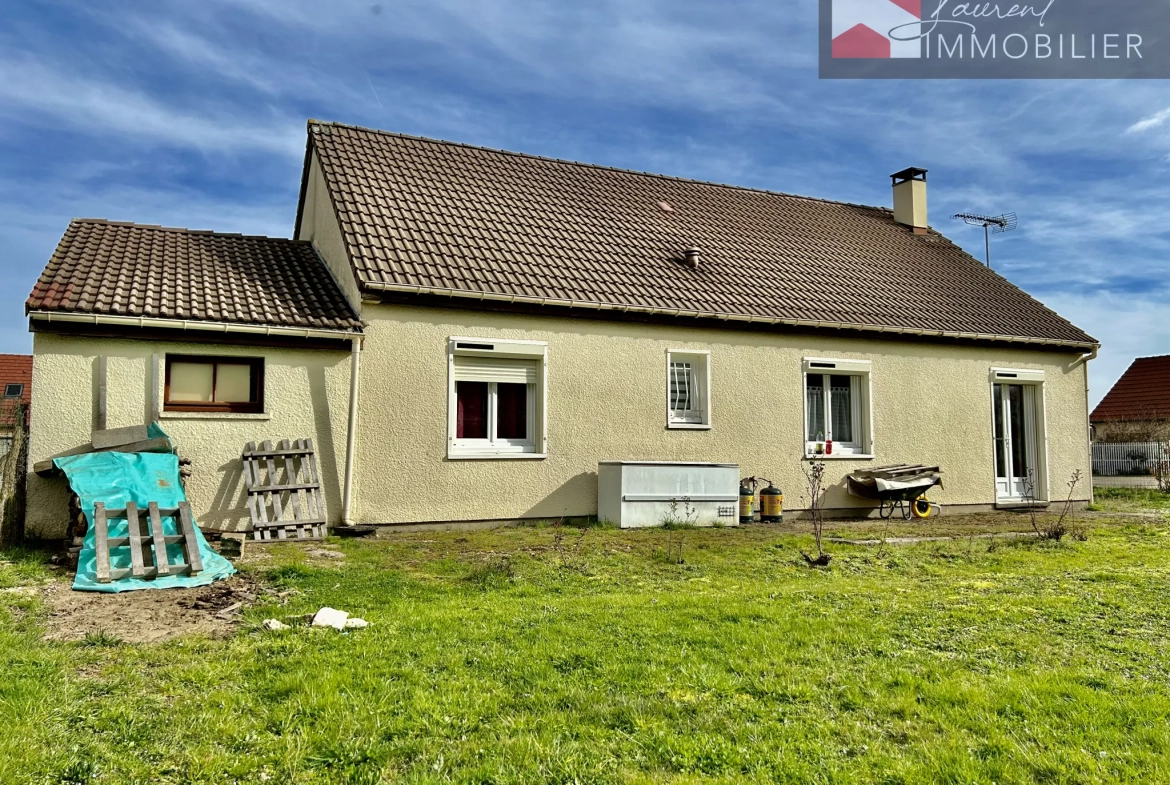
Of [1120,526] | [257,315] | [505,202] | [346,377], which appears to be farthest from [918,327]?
[257,315]

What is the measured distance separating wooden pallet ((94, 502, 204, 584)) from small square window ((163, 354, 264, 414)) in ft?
8.53

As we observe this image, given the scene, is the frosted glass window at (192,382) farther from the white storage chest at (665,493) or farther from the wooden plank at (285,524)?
the white storage chest at (665,493)

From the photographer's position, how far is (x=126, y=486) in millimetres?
8305

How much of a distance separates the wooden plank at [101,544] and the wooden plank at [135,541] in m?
0.18

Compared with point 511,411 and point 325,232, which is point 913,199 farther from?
point 325,232

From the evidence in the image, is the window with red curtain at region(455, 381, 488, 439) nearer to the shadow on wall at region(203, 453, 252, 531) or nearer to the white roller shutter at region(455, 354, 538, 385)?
the white roller shutter at region(455, 354, 538, 385)

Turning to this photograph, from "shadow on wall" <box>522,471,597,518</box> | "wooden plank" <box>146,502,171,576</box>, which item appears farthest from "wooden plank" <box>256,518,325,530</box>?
"shadow on wall" <box>522,471,597,518</box>

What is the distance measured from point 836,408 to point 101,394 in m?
11.3

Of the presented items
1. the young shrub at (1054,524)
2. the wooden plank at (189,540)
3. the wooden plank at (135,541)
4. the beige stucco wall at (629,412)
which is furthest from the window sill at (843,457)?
the wooden plank at (135,541)

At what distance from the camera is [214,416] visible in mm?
10180

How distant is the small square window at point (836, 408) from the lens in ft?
46.6

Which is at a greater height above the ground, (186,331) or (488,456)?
(186,331)

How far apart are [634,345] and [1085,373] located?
34.9 feet

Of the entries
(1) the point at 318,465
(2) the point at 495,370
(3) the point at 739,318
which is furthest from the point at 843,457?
(1) the point at 318,465
